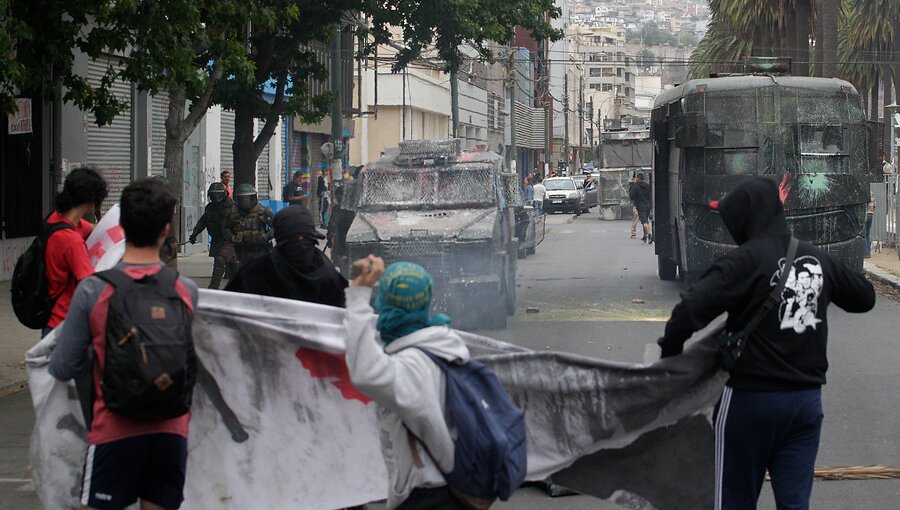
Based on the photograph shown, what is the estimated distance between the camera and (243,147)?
20.8 m

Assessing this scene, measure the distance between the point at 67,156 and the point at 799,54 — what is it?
22058 millimetres

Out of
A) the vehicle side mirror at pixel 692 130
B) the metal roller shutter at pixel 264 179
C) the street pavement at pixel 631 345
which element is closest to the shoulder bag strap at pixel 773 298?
the street pavement at pixel 631 345

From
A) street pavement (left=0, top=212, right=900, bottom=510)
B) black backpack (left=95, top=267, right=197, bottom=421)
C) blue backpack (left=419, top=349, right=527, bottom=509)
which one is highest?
black backpack (left=95, top=267, right=197, bottom=421)

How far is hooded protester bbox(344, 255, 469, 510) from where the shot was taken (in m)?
3.84

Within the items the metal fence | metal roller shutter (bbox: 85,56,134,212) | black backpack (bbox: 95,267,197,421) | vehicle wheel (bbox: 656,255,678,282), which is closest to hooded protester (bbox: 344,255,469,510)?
black backpack (bbox: 95,267,197,421)

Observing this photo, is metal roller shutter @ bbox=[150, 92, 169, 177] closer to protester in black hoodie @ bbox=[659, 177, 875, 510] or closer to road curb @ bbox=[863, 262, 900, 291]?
road curb @ bbox=[863, 262, 900, 291]

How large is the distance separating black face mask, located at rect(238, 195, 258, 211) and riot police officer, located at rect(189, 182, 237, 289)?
16.8 inches

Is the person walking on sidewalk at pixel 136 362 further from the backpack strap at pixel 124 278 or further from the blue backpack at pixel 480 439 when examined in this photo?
the blue backpack at pixel 480 439

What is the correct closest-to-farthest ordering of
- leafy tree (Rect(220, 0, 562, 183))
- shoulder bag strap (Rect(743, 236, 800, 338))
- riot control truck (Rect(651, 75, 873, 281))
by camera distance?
shoulder bag strap (Rect(743, 236, 800, 338)) → riot control truck (Rect(651, 75, 873, 281)) → leafy tree (Rect(220, 0, 562, 183))

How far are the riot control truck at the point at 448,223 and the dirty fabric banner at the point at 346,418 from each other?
8.71 m

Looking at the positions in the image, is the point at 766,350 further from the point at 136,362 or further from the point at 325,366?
the point at 136,362

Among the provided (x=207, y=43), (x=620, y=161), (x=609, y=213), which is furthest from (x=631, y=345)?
(x=609, y=213)

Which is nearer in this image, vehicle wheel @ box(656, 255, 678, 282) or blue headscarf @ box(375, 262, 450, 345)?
blue headscarf @ box(375, 262, 450, 345)

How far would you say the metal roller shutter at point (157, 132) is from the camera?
2516 centimetres
